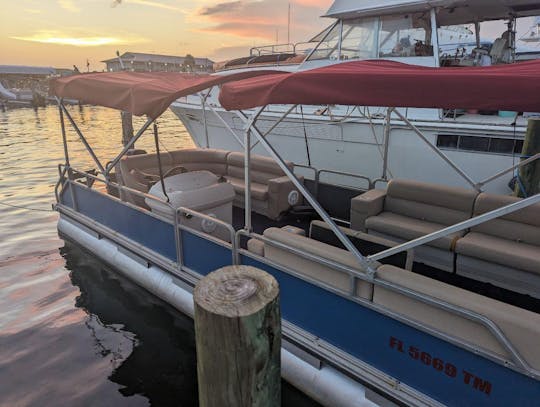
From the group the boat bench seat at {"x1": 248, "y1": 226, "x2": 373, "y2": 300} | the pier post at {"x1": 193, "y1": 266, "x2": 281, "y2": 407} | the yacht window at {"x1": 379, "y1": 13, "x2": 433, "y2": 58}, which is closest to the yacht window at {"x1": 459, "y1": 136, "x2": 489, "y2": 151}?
the yacht window at {"x1": 379, "y1": 13, "x2": 433, "y2": 58}

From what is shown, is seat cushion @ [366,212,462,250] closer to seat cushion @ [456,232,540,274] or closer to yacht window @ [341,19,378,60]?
seat cushion @ [456,232,540,274]

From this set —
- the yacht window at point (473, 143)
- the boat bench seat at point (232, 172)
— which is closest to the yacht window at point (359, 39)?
the yacht window at point (473, 143)

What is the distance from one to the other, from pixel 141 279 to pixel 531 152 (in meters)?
6.51

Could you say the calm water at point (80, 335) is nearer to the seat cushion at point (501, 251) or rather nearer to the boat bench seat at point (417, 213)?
the boat bench seat at point (417, 213)

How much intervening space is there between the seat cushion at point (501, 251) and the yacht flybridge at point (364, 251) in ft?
0.05

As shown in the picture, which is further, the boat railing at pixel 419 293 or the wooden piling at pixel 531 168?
the wooden piling at pixel 531 168

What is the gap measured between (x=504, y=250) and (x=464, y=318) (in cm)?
196

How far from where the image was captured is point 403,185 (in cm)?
558

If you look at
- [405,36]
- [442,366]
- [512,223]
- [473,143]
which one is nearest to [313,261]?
[442,366]

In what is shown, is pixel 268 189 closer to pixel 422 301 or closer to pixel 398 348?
pixel 398 348

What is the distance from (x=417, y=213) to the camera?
5453 millimetres

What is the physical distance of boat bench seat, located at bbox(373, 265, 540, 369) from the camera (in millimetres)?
2584

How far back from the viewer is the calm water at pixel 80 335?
171 inches

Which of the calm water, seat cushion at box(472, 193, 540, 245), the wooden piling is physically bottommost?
the calm water
